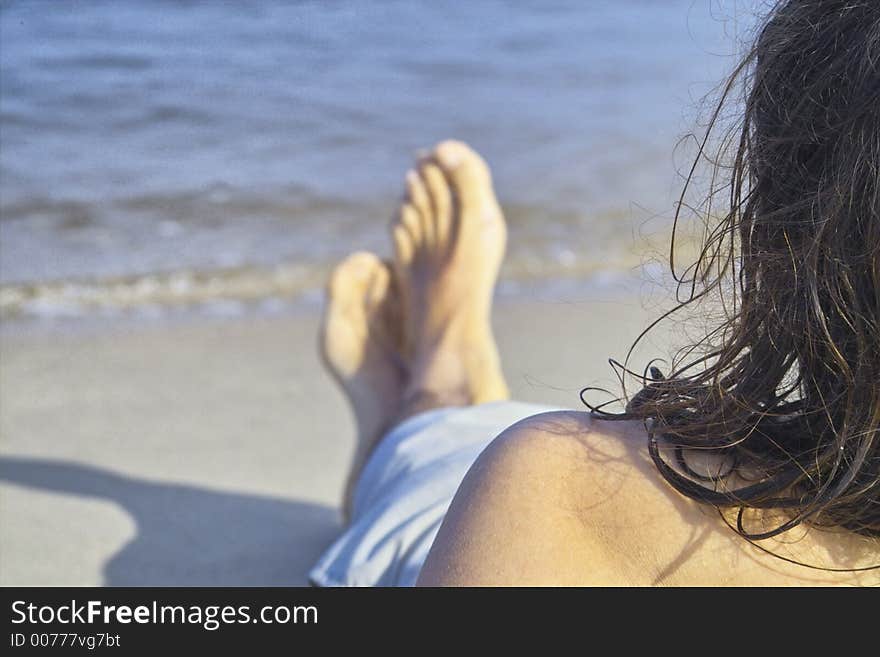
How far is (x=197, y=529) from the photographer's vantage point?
2.04m

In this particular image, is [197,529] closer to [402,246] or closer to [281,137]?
[402,246]

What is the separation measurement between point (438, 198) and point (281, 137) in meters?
1.69

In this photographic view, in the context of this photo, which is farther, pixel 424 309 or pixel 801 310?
pixel 424 309

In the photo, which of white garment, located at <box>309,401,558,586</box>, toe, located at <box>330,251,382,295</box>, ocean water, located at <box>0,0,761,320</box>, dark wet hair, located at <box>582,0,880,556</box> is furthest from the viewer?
ocean water, located at <box>0,0,761,320</box>

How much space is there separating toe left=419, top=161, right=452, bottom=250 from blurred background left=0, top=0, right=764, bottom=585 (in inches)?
16.5

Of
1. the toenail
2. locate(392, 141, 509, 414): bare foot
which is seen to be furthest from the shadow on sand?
the toenail

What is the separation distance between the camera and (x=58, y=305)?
10.0 ft

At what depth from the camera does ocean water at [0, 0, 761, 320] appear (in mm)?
3375

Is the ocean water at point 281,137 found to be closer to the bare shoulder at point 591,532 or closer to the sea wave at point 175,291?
the sea wave at point 175,291

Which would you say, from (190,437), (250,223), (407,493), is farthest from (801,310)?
(250,223)

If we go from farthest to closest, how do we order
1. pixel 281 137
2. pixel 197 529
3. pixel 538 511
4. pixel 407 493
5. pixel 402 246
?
pixel 281 137 < pixel 402 246 < pixel 197 529 < pixel 407 493 < pixel 538 511

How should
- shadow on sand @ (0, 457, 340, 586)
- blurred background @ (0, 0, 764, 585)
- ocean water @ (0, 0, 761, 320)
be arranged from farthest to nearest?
ocean water @ (0, 0, 761, 320), blurred background @ (0, 0, 764, 585), shadow on sand @ (0, 457, 340, 586)

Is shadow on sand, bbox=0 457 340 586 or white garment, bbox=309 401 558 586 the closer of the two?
white garment, bbox=309 401 558 586

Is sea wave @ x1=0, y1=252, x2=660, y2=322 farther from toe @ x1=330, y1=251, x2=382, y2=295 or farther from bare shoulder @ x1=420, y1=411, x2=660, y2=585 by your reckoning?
bare shoulder @ x1=420, y1=411, x2=660, y2=585
